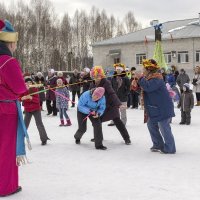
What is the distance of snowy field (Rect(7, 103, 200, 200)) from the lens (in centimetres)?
459

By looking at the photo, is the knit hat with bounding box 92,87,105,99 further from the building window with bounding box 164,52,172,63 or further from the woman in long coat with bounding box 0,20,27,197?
the building window with bounding box 164,52,172,63

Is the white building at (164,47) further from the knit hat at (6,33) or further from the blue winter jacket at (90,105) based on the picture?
the knit hat at (6,33)

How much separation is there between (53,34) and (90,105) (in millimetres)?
43061

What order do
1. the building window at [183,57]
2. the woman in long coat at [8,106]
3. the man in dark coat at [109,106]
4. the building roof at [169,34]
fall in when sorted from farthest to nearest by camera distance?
the building window at [183,57], the building roof at [169,34], the man in dark coat at [109,106], the woman in long coat at [8,106]

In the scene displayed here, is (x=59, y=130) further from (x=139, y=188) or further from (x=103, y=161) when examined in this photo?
(x=139, y=188)

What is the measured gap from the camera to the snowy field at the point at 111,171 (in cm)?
459

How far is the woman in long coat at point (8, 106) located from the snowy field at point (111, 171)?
26 cm

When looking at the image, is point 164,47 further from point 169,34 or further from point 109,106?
point 109,106

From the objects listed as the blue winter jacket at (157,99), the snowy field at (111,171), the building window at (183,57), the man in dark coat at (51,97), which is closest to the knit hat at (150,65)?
the blue winter jacket at (157,99)

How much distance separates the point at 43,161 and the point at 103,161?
948 mm

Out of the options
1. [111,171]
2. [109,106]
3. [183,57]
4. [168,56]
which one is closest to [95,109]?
[109,106]

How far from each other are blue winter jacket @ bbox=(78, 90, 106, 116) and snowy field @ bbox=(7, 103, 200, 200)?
69cm

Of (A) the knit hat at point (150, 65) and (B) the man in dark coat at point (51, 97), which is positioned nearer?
(A) the knit hat at point (150, 65)

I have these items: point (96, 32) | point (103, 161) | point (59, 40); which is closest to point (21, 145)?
point (103, 161)
